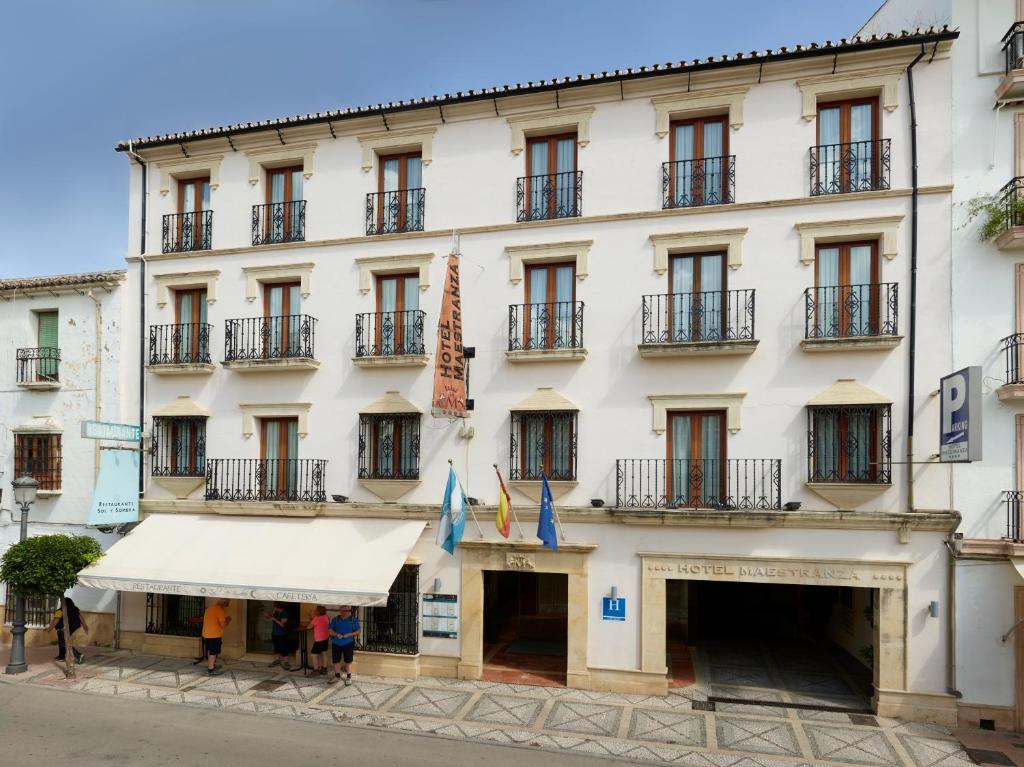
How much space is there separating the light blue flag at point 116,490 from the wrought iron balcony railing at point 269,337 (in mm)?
3431

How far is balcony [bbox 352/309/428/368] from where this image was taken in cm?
1441

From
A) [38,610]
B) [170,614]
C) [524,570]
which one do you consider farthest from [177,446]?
[524,570]

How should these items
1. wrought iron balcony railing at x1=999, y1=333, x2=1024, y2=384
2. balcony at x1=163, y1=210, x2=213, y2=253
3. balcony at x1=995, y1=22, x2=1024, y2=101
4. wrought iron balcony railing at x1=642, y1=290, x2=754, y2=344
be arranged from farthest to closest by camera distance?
balcony at x1=163, y1=210, x2=213, y2=253, wrought iron balcony railing at x1=642, y1=290, x2=754, y2=344, balcony at x1=995, y1=22, x2=1024, y2=101, wrought iron balcony railing at x1=999, y1=333, x2=1024, y2=384

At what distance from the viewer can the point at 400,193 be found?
15.1m

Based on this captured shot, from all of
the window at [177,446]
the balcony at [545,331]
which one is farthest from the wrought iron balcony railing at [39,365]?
the balcony at [545,331]

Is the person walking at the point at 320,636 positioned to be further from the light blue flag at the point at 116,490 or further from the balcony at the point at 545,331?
the balcony at the point at 545,331

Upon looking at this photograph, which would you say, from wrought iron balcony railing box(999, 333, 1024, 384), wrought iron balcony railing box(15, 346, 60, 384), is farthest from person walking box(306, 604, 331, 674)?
wrought iron balcony railing box(999, 333, 1024, 384)

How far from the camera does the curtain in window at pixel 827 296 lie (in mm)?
12695

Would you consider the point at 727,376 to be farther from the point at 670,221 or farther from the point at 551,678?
the point at 551,678

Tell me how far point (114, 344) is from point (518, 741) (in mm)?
13238

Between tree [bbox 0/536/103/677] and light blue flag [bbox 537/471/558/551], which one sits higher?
light blue flag [bbox 537/471/558/551]

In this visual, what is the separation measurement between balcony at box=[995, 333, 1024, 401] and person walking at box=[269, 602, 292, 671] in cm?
1489

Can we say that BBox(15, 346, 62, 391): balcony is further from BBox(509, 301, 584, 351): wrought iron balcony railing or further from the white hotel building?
BBox(509, 301, 584, 351): wrought iron balcony railing

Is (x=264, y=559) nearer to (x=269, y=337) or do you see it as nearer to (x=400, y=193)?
(x=269, y=337)
